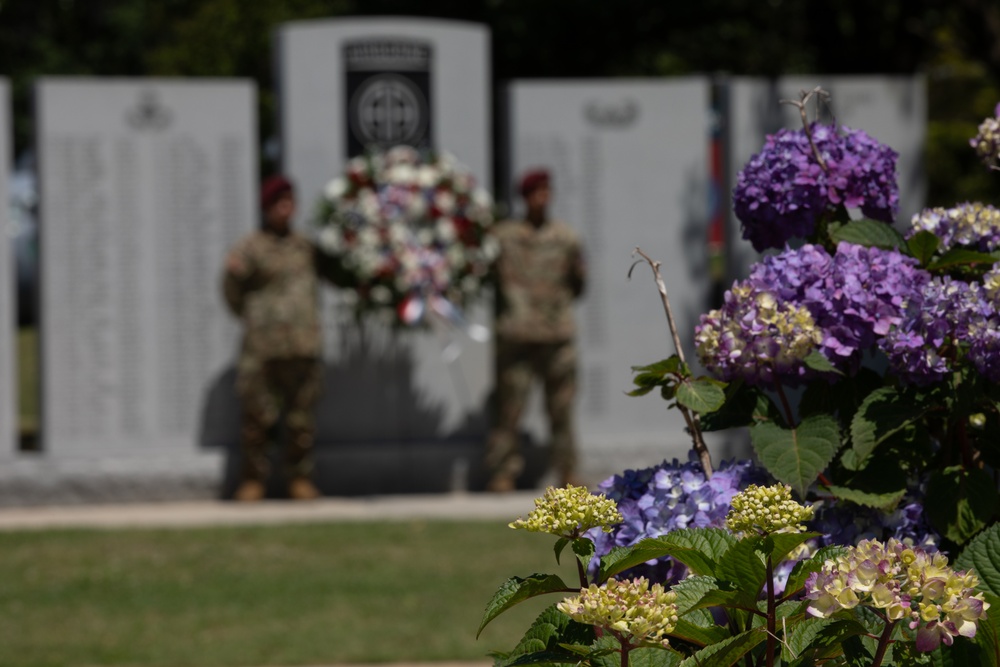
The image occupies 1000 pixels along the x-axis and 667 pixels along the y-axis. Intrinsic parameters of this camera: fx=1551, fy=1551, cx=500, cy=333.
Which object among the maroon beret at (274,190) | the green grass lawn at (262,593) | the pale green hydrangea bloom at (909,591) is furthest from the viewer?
the maroon beret at (274,190)

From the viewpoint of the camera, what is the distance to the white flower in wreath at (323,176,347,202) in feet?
29.5

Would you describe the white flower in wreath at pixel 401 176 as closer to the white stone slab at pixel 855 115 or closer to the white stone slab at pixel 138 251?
the white stone slab at pixel 138 251

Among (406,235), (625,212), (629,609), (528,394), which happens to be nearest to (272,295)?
(406,235)

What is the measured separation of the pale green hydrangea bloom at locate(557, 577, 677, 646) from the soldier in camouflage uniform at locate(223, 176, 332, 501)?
7.62m

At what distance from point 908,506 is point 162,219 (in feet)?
25.6

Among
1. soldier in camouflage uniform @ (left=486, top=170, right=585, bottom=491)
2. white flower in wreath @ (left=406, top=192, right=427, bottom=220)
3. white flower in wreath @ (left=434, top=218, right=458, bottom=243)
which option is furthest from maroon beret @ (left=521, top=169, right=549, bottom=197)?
white flower in wreath @ (left=406, top=192, right=427, bottom=220)

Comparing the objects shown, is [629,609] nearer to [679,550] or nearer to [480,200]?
[679,550]

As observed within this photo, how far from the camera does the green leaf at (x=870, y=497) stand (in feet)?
6.15

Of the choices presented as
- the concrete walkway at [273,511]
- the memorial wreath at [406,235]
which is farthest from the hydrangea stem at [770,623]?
the memorial wreath at [406,235]

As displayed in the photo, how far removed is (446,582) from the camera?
6629 mm

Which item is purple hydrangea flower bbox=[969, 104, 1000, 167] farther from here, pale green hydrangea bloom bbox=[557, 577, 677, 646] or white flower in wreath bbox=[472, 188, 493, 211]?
white flower in wreath bbox=[472, 188, 493, 211]

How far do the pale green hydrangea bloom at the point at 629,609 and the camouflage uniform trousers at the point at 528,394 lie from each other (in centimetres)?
779

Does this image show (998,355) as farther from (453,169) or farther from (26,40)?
(26,40)

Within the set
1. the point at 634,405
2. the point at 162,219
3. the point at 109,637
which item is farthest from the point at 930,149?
the point at 109,637
